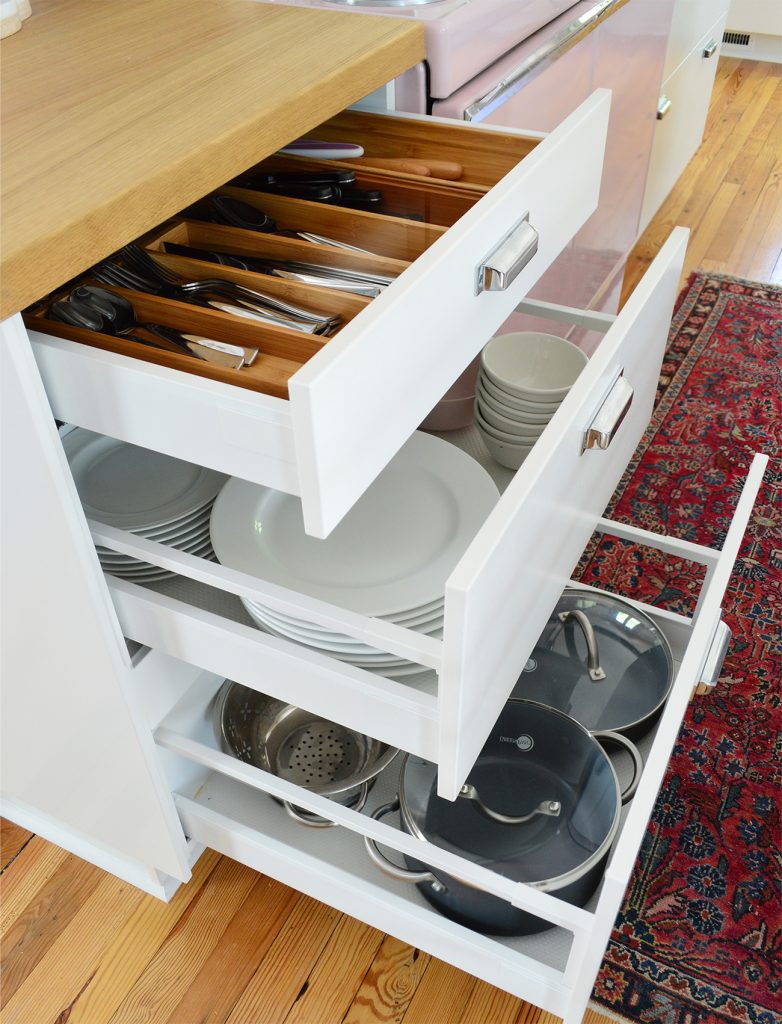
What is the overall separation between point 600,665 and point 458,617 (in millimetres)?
634

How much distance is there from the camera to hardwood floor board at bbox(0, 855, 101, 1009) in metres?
1.08

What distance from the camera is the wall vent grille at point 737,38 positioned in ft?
12.6

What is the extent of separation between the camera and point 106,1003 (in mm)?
1046

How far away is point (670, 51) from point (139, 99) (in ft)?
5.61

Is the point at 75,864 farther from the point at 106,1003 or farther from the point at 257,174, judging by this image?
the point at 257,174

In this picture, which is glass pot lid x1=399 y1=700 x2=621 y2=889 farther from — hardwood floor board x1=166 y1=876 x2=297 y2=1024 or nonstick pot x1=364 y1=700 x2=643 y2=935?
hardwood floor board x1=166 y1=876 x2=297 y2=1024

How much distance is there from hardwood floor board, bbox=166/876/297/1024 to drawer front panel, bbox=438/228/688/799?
1.69ft

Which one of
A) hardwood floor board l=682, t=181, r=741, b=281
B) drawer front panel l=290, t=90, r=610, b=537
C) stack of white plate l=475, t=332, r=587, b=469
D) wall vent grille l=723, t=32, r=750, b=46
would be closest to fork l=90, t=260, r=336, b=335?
drawer front panel l=290, t=90, r=610, b=537

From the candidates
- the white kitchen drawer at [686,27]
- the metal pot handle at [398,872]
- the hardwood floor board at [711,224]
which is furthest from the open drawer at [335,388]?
the hardwood floor board at [711,224]

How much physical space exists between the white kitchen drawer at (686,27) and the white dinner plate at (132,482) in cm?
160

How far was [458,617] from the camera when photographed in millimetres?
568

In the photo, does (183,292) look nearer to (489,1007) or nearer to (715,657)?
(715,657)

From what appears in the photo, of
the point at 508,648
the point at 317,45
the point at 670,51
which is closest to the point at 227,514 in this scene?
the point at 508,648

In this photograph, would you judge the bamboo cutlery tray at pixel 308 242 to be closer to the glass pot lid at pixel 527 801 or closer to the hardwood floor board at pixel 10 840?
the glass pot lid at pixel 527 801
